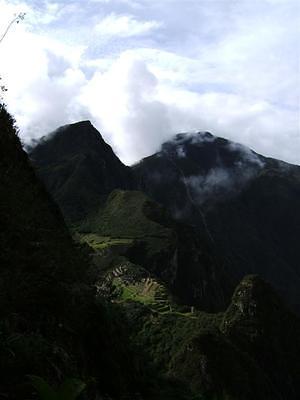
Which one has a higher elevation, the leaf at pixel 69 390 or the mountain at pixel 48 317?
the mountain at pixel 48 317

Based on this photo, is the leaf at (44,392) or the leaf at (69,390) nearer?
the leaf at (44,392)

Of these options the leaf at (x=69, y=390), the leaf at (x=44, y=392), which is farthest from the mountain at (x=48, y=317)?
the leaf at (x=44, y=392)

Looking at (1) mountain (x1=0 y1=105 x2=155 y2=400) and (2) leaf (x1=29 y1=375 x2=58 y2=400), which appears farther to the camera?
(1) mountain (x1=0 y1=105 x2=155 y2=400)

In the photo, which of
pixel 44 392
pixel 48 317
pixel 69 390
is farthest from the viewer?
pixel 48 317

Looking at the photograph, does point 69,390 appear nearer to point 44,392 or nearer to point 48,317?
point 44,392

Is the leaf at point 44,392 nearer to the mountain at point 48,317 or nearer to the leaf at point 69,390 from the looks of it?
the leaf at point 69,390

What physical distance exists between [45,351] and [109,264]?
524 feet

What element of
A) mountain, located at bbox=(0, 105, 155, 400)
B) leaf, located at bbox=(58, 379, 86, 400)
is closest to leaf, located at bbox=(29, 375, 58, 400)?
leaf, located at bbox=(58, 379, 86, 400)

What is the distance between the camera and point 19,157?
20.5 meters

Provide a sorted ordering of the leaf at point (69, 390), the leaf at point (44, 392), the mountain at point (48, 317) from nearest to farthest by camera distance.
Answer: the leaf at point (44, 392), the leaf at point (69, 390), the mountain at point (48, 317)

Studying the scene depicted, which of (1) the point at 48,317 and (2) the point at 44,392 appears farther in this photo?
(1) the point at 48,317

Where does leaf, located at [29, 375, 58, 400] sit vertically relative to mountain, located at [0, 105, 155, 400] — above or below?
below

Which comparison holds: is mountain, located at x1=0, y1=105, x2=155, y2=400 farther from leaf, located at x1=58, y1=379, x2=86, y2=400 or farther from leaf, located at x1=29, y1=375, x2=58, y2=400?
leaf, located at x1=29, y1=375, x2=58, y2=400

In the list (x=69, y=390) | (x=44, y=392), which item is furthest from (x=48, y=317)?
(x=44, y=392)
